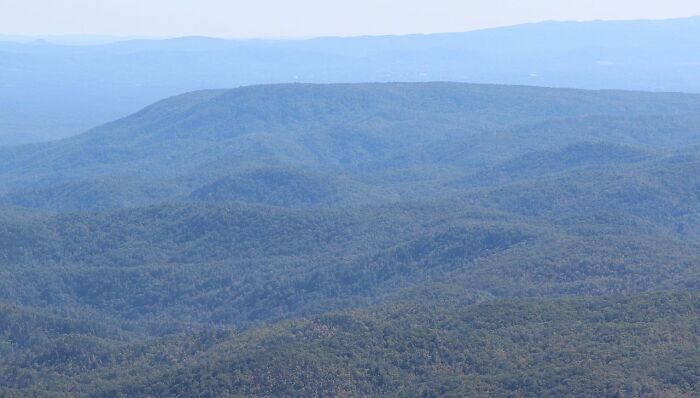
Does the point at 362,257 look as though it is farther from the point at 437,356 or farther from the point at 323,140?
the point at 323,140

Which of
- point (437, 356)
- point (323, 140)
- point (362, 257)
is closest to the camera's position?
point (437, 356)

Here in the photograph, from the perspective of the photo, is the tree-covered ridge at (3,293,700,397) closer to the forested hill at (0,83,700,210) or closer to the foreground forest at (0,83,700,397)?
the foreground forest at (0,83,700,397)

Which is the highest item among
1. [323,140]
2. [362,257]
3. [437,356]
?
[437,356]

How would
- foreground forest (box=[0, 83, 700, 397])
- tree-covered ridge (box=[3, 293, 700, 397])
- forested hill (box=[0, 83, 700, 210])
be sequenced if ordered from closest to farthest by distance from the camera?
tree-covered ridge (box=[3, 293, 700, 397]), foreground forest (box=[0, 83, 700, 397]), forested hill (box=[0, 83, 700, 210])

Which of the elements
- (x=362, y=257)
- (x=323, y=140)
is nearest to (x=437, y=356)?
(x=362, y=257)

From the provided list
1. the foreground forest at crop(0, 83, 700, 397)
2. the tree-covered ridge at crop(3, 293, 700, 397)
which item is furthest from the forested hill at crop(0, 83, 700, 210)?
the tree-covered ridge at crop(3, 293, 700, 397)

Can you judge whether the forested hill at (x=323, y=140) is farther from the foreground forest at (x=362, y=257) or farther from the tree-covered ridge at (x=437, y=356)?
the tree-covered ridge at (x=437, y=356)

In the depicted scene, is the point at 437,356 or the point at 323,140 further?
the point at 323,140

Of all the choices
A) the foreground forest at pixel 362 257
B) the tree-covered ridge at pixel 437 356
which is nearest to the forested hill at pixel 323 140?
the foreground forest at pixel 362 257

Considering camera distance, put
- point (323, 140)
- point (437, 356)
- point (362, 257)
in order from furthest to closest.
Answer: point (323, 140), point (362, 257), point (437, 356)
